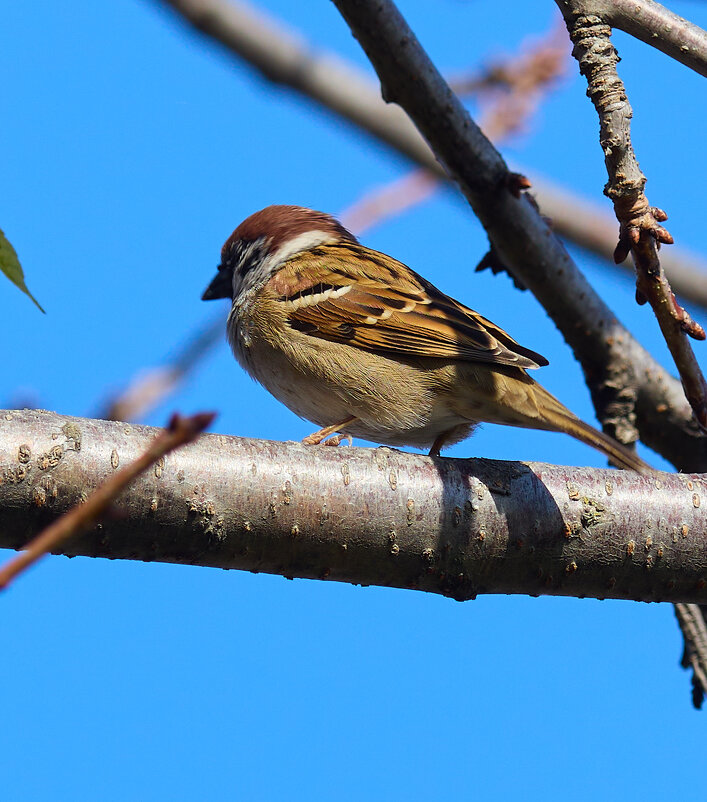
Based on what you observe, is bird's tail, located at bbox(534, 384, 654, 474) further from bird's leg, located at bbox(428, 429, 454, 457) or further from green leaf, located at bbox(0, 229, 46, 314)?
green leaf, located at bbox(0, 229, 46, 314)

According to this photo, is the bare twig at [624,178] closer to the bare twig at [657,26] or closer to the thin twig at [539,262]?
the bare twig at [657,26]

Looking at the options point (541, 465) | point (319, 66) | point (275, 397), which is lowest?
point (541, 465)

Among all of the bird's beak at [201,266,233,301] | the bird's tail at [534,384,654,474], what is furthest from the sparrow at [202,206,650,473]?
the bird's beak at [201,266,233,301]

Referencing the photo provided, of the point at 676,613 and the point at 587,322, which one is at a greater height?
the point at 587,322

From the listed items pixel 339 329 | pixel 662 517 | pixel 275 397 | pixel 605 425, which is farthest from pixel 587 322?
pixel 662 517

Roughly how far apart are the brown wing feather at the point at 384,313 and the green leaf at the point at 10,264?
2.22 m

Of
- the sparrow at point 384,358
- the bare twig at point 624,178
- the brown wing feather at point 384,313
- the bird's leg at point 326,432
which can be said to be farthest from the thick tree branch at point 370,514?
the bird's leg at point 326,432

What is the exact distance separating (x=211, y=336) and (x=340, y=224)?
1.53m

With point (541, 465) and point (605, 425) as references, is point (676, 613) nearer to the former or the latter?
point (605, 425)

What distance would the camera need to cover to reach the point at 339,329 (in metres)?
4.09

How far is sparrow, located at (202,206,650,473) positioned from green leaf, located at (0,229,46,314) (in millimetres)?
2130

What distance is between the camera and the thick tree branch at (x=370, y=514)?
2.44 m

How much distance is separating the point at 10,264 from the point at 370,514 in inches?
47.8

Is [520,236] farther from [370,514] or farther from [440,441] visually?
[370,514]
